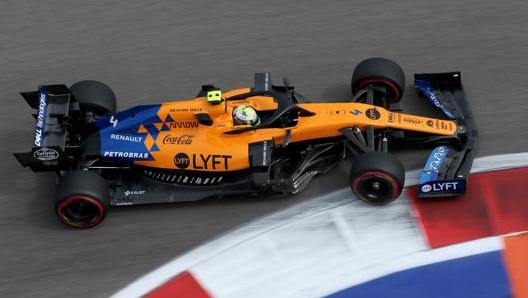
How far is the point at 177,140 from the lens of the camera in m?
7.41

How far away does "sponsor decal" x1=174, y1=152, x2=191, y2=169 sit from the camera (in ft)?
24.1

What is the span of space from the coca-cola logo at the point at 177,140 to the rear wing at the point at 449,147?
2.37 m

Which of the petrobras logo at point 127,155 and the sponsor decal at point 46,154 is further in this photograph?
the petrobras logo at point 127,155

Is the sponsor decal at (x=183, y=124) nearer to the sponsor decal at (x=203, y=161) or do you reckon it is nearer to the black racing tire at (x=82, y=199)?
the sponsor decal at (x=203, y=161)

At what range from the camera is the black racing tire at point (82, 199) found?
6934 millimetres

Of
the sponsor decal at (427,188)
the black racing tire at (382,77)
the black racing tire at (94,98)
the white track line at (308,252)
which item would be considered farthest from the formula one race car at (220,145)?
the black racing tire at (382,77)

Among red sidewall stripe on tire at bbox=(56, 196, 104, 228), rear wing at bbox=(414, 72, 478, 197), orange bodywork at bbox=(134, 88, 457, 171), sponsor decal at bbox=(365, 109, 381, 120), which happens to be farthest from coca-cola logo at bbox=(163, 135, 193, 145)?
rear wing at bbox=(414, 72, 478, 197)

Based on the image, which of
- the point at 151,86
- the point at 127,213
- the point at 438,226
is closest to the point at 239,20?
the point at 151,86

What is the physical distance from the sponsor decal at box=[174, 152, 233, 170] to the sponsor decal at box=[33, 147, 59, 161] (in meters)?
1.20

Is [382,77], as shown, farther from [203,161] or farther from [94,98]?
[94,98]

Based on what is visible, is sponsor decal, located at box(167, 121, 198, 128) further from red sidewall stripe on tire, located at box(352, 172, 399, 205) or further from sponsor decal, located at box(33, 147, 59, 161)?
red sidewall stripe on tire, located at box(352, 172, 399, 205)

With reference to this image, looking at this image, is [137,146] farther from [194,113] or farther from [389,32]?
[389,32]

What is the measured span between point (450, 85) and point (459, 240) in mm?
2220

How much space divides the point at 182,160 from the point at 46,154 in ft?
4.43
